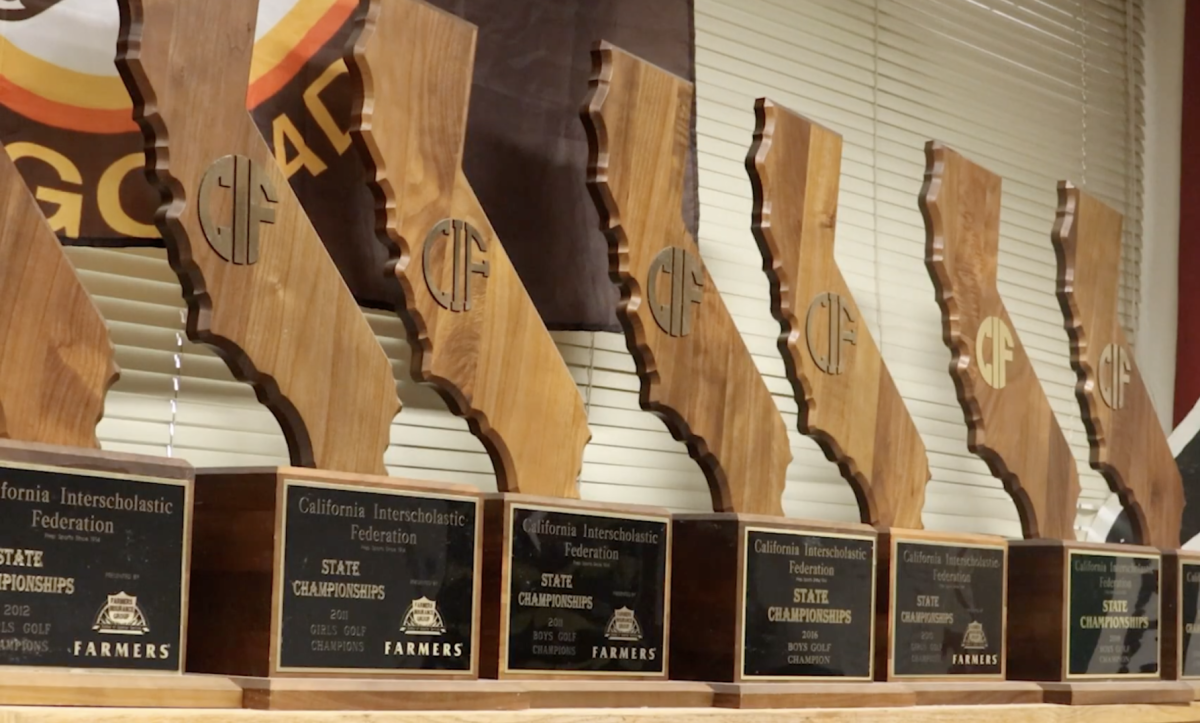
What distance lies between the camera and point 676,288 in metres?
1.55

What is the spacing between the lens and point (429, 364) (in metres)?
1.34

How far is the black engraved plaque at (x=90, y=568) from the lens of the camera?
1.03 m

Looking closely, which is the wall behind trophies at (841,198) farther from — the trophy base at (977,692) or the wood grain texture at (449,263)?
the trophy base at (977,692)

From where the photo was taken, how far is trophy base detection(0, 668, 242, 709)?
39.9 inches

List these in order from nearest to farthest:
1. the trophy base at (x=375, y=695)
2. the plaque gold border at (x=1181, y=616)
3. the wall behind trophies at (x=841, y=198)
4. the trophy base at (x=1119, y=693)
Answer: the trophy base at (x=375, y=695)
the wall behind trophies at (x=841, y=198)
the trophy base at (x=1119, y=693)
the plaque gold border at (x=1181, y=616)

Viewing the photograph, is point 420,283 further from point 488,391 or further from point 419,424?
point 419,424

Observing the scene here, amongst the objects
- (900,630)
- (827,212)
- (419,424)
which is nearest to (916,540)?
(900,630)

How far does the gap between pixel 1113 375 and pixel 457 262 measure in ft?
3.21

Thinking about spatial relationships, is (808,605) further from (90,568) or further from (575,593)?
(90,568)

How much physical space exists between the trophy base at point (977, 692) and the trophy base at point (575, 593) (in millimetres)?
348

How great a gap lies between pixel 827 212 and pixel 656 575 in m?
0.47

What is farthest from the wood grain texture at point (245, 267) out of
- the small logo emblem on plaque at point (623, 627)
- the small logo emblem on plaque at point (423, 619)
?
the small logo emblem on plaque at point (623, 627)

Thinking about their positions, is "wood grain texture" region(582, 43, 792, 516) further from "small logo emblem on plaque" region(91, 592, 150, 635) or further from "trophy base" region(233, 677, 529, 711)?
"small logo emblem on plaque" region(91, 592, 150, 635)

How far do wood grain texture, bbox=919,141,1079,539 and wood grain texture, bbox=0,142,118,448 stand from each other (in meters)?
0.99
